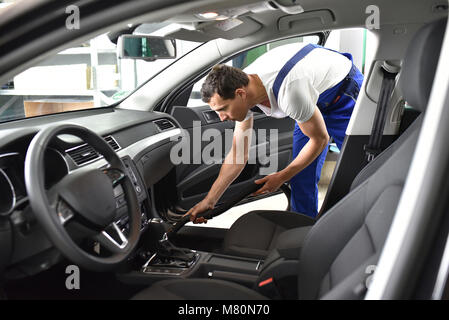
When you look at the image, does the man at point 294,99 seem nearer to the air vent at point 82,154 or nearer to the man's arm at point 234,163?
the man's arm at point 234,163

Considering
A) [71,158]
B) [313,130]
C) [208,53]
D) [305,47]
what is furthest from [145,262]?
[305,47]

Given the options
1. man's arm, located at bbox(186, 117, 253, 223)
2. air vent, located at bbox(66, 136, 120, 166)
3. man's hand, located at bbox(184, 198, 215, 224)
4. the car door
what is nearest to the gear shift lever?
man's hand, located at bbox(184, 198, 215, 224)

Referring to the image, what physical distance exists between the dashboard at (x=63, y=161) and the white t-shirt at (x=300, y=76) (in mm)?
527

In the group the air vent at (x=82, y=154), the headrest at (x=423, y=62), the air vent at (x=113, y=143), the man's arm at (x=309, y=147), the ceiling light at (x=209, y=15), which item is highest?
the ceiling light at (x=209, y=15)

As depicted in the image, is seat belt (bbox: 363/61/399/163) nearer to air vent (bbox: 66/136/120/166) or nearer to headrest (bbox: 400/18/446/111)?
headrest (bbox: 400/18/446/111)

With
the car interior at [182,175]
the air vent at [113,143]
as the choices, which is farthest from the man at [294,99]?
the air vent at [113,143]

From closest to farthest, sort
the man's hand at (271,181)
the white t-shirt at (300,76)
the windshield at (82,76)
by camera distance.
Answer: the white t-shirt at (300,76)
the man's hand at (271,181)
the windshield at (82,76)

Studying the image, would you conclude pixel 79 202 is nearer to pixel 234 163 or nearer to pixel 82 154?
pixel 82 154

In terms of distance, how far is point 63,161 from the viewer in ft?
3.78

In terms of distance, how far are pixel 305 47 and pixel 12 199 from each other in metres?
1.56

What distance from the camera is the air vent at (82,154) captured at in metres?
1.38

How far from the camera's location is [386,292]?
2.14 ft

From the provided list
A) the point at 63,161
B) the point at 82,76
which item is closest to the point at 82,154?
the point at 63,161
